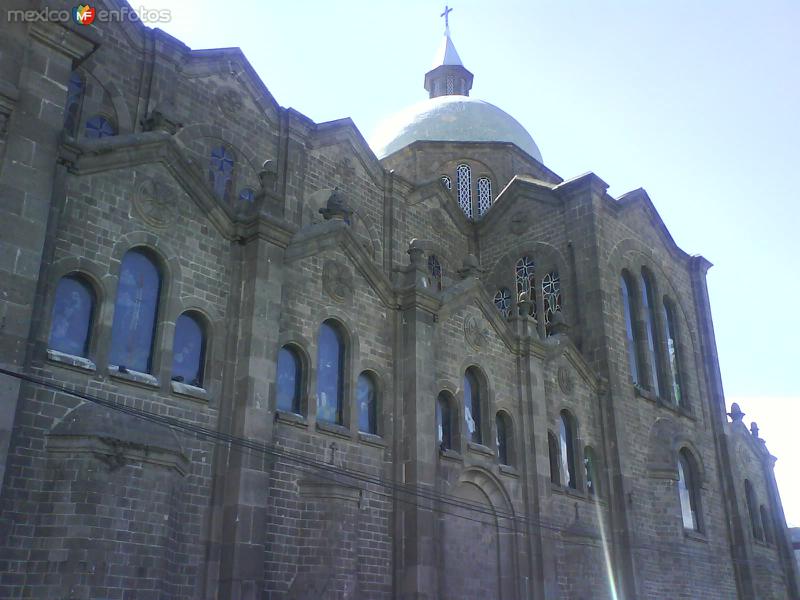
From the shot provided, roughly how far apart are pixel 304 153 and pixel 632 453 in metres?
14.0

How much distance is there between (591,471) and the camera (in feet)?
85.9

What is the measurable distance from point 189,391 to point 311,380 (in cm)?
313

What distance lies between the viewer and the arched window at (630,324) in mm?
29484

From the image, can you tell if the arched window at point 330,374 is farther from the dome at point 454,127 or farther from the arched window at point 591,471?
the dome at point 454,127

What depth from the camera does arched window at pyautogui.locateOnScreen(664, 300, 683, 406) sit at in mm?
31078

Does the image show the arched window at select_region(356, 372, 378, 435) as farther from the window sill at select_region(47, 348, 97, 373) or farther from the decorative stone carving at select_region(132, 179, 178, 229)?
the window sill at select_region(47, 348, 97, 373)

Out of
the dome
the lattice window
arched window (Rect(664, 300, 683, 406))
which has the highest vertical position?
the dome

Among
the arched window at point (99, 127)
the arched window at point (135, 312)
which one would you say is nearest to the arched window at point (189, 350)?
the arched window at point (135, 312)

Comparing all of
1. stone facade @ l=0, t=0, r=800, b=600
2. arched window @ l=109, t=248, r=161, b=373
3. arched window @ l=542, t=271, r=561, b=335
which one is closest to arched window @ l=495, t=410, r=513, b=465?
stone facade @ l=0, t=0, r=800, b=600

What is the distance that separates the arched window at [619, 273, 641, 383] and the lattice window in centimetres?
695

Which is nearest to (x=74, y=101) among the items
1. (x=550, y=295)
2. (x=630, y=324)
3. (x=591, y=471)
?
(x=550, y=295)

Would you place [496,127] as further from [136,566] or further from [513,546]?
[136,566]

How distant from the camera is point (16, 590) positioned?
12.7 metres

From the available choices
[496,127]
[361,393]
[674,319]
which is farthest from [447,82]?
[361,393]
